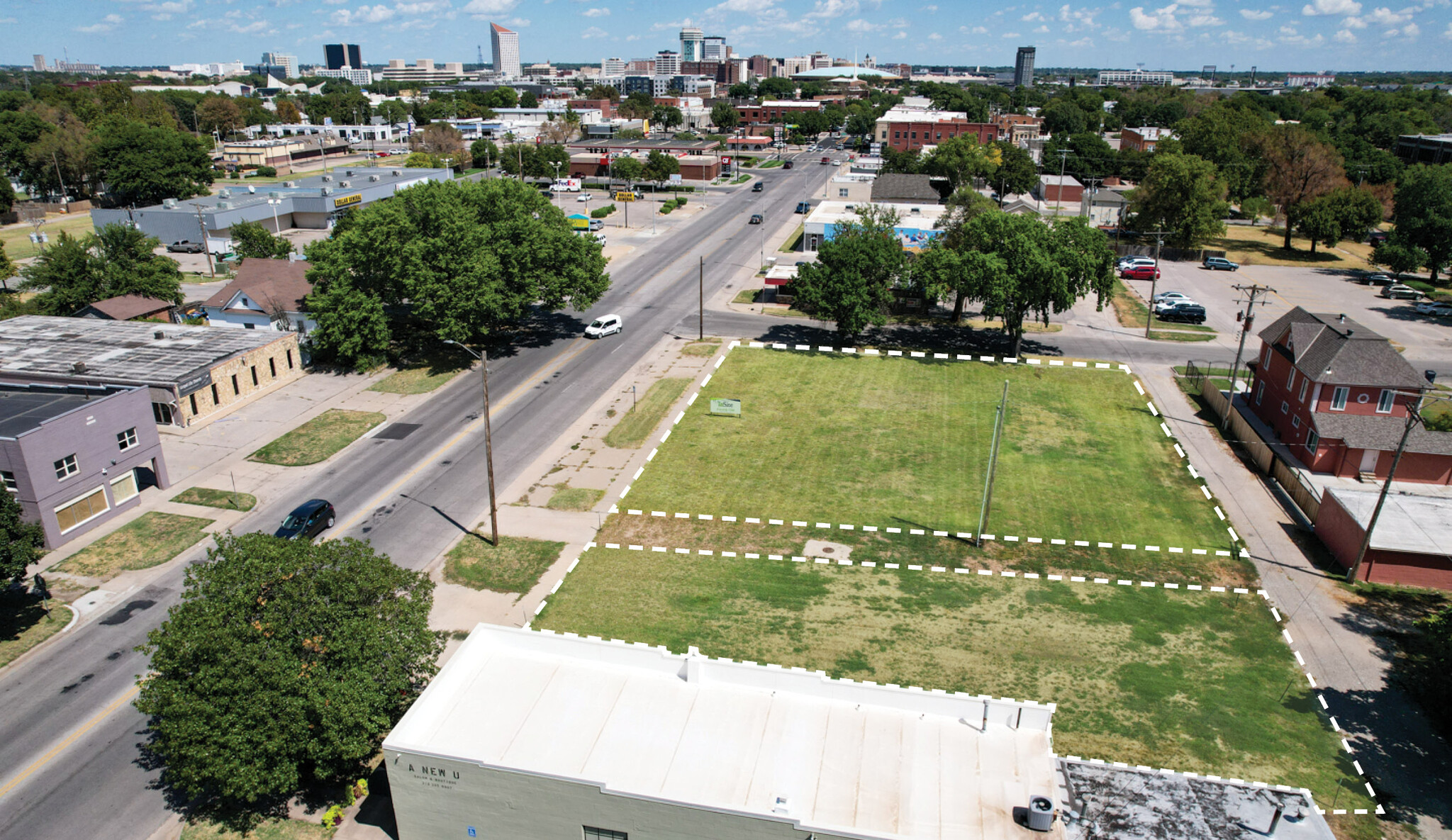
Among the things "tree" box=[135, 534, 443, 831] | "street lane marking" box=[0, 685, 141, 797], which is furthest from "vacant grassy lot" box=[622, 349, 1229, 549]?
"street lane marking" box=[0, 685, 141, 797]

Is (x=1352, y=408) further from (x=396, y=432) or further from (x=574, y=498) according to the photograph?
(x=396, y=432)

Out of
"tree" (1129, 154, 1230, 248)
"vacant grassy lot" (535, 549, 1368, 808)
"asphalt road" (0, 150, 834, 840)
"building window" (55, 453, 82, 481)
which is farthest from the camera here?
"tree" (1129, 154, 1230, 248)

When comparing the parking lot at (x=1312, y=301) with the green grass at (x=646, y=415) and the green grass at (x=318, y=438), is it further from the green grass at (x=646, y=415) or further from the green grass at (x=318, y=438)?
the green grass at (x=318, y=438)

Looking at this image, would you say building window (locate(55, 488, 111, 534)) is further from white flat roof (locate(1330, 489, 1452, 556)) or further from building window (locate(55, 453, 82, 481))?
white flat roof (locate(1330, 489, 1452, 556))

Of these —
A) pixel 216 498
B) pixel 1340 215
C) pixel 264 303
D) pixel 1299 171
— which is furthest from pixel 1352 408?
pixel 264 303

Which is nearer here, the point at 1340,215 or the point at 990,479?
the point at 990,479
